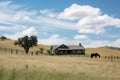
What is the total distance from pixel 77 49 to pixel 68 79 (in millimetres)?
135685

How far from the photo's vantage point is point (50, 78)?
387 inches

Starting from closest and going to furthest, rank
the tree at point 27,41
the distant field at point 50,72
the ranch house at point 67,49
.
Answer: the distant field at point 50,72, the tree at point 27,41, the ranch house at point 67,49

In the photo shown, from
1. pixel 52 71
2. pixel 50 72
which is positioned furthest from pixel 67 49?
pixel 50 72

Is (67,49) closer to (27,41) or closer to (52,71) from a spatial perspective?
(27,41)

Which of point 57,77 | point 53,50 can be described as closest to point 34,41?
point 53,50

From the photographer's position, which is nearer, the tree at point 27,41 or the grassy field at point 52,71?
the grassy field at point 52,71

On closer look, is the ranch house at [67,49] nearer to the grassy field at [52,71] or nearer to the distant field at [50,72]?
the grassy field at [52,71]

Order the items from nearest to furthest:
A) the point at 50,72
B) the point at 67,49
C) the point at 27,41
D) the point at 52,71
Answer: the point at 50,72 → the point at 52,71 → the point at 27,41 → the point at 67,49

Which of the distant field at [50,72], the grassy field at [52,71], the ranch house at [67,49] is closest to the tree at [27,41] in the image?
the ranch house at [67,49]

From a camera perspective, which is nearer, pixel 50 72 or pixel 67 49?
pixel 50 72

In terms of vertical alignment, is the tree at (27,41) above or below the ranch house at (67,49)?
above

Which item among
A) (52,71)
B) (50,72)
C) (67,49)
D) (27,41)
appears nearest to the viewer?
(50,72)

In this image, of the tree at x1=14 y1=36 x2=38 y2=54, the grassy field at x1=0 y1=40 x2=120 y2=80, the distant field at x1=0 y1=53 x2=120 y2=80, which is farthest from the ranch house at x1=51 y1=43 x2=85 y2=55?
the distant field at x1=0 y1=53 x2=120 y2=80

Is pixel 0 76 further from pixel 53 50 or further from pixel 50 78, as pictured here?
pixel 53 50
